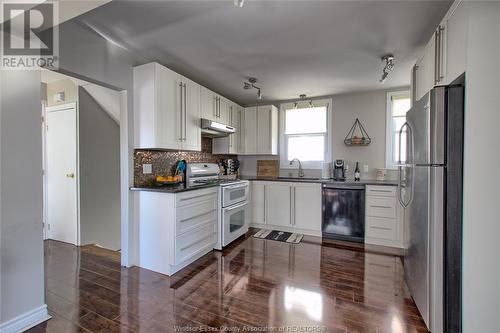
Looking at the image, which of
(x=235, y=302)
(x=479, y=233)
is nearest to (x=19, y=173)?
(x=235, y=302)

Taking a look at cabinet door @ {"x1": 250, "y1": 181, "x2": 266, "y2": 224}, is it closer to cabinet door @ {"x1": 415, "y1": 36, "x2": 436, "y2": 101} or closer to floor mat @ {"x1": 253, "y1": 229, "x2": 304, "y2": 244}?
floor mat @ {"x1": 253, "y1": 229, "x2": 304, "y2": 244}

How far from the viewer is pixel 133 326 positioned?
64.7 inches

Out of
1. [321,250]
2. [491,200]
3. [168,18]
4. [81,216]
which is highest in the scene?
[168,18]

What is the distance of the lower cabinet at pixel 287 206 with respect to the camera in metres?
3.65

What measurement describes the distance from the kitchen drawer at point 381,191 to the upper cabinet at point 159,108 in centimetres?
267

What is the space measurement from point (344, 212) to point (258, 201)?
1413mm

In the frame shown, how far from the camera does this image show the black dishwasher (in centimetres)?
338

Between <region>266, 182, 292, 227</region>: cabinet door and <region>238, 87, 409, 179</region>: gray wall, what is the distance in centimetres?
77

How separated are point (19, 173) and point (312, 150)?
152 inches

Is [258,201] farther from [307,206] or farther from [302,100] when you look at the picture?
[302,100]

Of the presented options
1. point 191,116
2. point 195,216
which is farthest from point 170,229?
point 191,116

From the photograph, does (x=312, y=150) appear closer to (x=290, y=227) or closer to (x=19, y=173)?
(x=290, y=227)

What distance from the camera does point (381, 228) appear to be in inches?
129

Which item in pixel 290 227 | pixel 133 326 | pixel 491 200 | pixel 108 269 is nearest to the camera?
pixel 491 200
